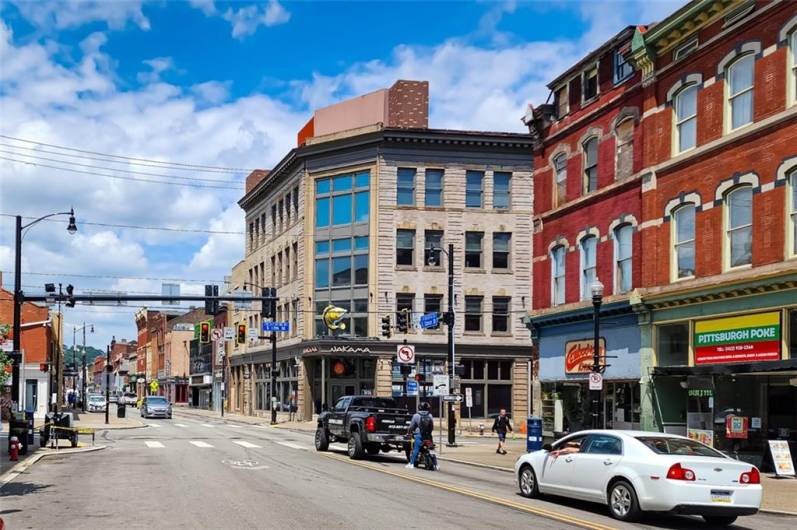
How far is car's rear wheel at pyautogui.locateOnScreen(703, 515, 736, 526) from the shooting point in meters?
14.9

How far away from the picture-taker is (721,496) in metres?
14.0

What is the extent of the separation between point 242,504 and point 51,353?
198 feet

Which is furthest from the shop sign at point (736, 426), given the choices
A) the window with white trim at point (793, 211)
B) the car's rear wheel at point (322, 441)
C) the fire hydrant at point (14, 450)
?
the fire hydrant at point (14, 450)

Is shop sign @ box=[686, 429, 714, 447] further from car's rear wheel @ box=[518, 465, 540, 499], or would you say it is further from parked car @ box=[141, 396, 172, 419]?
parked car @ box=[141, 396, 172, 419]

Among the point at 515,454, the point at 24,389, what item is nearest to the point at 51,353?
the point at 24,389

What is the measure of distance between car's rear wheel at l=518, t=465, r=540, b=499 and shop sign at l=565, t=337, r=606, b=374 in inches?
512

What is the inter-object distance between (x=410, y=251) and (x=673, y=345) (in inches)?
1177

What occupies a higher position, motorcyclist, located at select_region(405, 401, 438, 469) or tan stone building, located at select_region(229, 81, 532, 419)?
tan stone building, located at select_region(229, 81, 532, 419)

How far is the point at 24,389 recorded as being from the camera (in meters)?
63.0

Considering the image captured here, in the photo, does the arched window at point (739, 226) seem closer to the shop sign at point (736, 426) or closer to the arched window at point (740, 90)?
the arched window at point (740, 90)

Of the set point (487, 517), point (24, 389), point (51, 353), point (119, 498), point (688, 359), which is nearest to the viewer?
point (487, 517)

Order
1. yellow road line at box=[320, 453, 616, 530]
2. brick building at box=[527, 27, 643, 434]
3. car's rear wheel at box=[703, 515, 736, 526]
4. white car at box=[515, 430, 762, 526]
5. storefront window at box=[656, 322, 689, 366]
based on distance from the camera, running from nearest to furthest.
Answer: white car at box=[515, 430, 762, 526] → yellow road line at box=[320, 453, 616, 530] → car's rear wheel at box=[703, 515, 736, 526] → storefront window at box=[656, 322, 689, 366] → brick building at box=[527, 27, 643, 434]

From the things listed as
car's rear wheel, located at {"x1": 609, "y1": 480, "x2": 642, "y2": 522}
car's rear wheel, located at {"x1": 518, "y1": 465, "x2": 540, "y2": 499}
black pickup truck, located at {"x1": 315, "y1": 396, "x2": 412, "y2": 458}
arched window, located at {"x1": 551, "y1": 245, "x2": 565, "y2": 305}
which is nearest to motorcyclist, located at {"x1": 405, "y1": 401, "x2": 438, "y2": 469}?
black pickup truck, located at {"x1": 315, "y1": 396, "x2": 412, "y2": 458}

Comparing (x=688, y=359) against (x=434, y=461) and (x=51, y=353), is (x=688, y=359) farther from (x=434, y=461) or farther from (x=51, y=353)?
(x=51, y=353)
